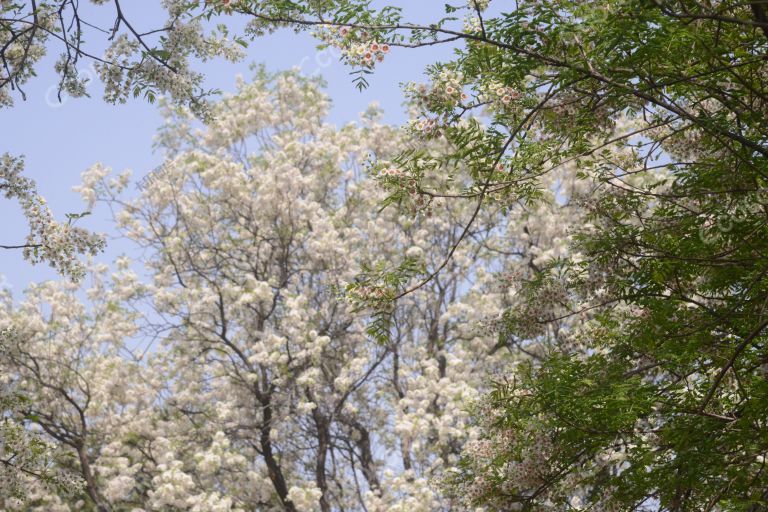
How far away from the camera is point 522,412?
5969mm

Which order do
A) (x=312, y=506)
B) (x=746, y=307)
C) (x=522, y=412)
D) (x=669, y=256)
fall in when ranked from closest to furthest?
(x=669, y=256)
(x=746, y=307)
(x=522, y=412)
(x=312, y=506)

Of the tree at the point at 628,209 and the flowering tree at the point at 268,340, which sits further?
the flowering tree at the point at 268,340

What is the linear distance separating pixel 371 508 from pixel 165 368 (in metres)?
4.57

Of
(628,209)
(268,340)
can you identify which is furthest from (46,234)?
(268,340)

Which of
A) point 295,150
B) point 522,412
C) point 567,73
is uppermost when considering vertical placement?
point 295,150

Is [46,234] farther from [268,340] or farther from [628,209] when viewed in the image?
[268,340]

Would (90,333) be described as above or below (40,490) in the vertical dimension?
above

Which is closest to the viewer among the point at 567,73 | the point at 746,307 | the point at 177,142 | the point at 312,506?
the point at 567,73

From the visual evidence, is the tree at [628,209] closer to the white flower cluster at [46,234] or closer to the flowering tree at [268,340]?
the white flower cluster at [46,234]

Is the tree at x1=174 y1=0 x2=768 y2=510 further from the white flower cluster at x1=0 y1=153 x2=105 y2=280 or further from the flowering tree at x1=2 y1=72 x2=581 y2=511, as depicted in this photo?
the flowering tree at x1=2 y1=72 x2=581 y2=511

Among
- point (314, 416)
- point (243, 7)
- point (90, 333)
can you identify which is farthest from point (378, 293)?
point (90, 333)

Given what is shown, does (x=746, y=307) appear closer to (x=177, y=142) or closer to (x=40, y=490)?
(x=40, y=490)

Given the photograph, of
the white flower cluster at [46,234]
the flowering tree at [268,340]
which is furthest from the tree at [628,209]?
the flowering tree at [268,340]

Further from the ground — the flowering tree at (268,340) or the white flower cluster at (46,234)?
the flowering tree at (268,340)
